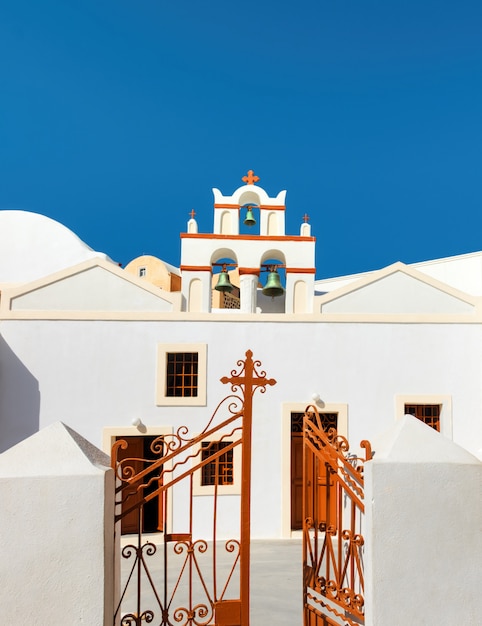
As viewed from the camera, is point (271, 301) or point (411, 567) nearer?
point (411, 567)

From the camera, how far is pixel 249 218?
12.6 meters

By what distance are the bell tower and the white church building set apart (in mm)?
48

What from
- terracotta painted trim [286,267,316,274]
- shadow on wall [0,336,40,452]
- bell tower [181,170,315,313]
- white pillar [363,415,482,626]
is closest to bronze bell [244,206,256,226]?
bell tower [181,170,315,313]

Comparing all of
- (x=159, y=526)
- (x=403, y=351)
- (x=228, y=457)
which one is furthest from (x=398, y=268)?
(x=159, y=526)

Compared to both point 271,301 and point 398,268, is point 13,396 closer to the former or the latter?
point 271,301

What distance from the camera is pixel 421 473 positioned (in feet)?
12.7

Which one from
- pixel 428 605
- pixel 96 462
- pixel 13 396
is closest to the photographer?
pixel 428 605

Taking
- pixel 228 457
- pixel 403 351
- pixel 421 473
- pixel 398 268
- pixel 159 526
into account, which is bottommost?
pixel 159 526

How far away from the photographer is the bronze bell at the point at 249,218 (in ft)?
41.5

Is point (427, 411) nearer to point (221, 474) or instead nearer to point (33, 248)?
point (221, 474)

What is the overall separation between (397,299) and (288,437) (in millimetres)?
3776

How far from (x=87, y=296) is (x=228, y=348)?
317cm

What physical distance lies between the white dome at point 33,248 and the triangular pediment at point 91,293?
3.09m

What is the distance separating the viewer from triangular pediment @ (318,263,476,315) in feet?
38.4
